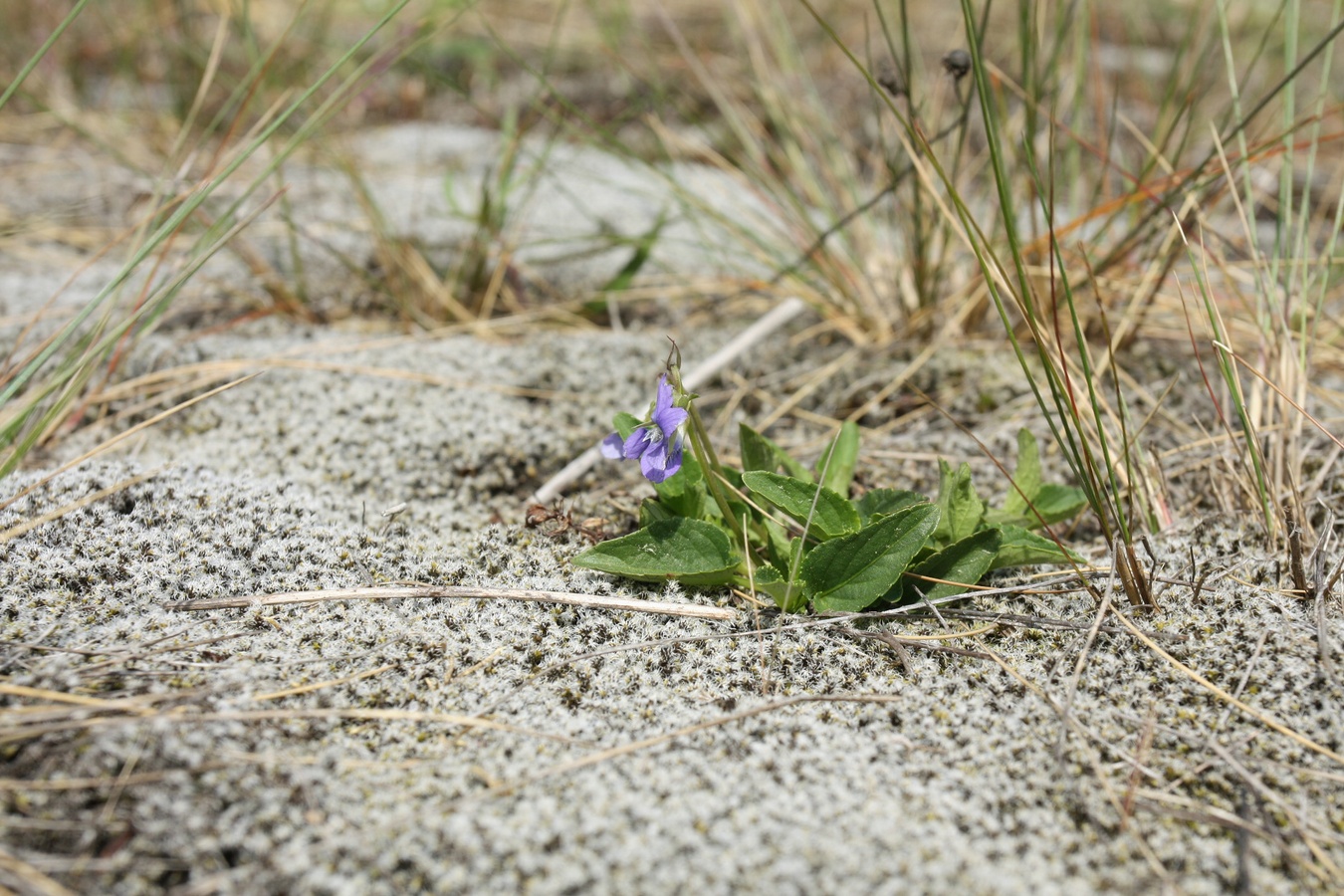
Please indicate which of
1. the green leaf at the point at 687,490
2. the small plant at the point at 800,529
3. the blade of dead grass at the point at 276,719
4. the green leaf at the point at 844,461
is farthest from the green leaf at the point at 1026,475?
the blade of dead grass at the point at 276,719

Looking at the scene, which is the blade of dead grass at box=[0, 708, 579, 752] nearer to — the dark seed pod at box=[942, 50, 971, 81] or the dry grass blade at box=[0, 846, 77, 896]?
the dry grass blade at box=[0, 846, 77, 896]

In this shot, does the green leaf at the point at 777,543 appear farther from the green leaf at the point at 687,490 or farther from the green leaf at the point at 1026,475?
the green leaf at the point at 1026,475

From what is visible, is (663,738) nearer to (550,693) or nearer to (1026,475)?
(550,693)

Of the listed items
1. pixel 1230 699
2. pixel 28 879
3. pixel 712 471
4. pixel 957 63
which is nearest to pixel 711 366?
pixel 712 471

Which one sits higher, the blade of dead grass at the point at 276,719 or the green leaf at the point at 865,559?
the green leaf at the point at 865,559

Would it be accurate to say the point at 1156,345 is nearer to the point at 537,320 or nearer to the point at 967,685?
the point at 967,685

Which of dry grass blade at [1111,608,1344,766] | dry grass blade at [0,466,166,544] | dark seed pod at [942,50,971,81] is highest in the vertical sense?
dark seed pod at [942,50,971,81]

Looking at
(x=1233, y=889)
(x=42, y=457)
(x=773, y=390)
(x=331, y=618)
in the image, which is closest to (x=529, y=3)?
(x=773, y=390)

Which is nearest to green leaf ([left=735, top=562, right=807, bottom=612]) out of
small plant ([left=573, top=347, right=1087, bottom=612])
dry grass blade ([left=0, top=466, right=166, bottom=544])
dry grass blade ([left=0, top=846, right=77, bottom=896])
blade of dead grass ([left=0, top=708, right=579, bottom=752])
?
small plant ([left=573, top=347, right=1087, bottom=612])
